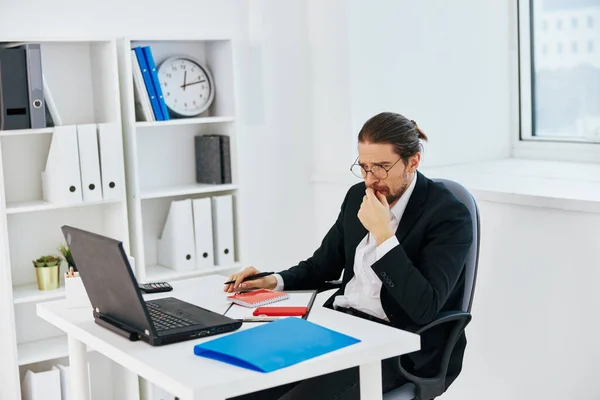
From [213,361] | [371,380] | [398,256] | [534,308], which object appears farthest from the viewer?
[534,308]

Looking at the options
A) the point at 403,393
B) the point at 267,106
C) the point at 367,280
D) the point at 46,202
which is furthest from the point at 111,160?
the point at 403,393

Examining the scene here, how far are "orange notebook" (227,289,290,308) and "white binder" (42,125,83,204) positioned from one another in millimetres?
1118

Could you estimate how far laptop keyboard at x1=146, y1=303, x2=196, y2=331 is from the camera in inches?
82.2

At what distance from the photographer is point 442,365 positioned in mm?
2369

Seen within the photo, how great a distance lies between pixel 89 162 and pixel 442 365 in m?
1.66

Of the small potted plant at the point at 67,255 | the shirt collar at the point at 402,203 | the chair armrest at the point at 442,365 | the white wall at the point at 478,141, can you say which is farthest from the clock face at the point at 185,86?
the chair armrest at the point at 442,365

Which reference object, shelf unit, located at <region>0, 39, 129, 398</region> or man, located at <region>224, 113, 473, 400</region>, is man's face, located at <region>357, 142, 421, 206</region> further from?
shelf unit, located at <region>0, 39, 129, 398</region>

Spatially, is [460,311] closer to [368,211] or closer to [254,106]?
[368,211]

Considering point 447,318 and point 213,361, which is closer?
point 213,361

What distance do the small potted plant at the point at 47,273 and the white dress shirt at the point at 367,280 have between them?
1326 mm

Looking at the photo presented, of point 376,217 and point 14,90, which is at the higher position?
point 14,90

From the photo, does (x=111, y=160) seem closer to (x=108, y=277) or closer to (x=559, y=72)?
(x=108, y=277)

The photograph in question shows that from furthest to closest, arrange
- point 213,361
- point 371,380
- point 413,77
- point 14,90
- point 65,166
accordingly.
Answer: point 413,77 → point 65,166 → point 14,90 → point 371,380 → point 213,361

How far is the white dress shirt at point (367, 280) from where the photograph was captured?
8.06 feet
